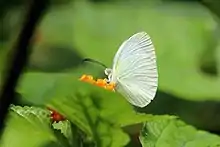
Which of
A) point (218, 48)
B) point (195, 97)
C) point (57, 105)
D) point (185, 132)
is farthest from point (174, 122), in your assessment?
point (218, 48)

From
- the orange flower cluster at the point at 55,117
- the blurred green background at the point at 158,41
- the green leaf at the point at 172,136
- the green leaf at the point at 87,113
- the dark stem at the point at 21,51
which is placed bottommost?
the blurred green background at the point at 158,41

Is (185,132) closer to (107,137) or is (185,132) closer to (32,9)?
(107,137)

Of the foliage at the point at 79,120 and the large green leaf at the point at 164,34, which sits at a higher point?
the foliage at the point at 79,120

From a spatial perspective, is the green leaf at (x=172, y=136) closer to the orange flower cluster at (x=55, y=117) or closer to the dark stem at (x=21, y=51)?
the orange flower cluster at (x=55, y=117)

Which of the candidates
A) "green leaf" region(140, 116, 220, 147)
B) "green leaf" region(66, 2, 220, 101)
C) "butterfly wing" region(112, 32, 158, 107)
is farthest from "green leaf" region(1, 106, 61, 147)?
"green leaf" region(66, 2, 220, 101)

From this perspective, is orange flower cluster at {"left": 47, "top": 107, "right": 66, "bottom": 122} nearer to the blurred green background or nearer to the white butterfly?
the white butterfly

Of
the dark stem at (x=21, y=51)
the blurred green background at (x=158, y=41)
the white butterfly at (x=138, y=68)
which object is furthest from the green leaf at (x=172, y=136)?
the blurred green background at (x=158, y=41)

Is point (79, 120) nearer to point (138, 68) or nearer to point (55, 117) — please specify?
point (55, 117)
